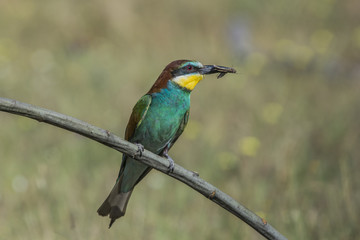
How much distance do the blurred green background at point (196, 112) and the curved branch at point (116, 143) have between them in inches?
37.0

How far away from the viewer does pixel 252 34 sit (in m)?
7.62

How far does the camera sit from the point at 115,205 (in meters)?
1.97


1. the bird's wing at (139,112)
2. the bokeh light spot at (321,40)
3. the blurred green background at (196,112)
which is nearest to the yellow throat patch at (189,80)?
the bird's wing at (139,112)

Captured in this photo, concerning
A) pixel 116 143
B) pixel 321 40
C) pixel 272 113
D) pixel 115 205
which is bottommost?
pixel 115 205

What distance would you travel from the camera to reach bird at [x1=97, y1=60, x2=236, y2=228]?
1.93 m

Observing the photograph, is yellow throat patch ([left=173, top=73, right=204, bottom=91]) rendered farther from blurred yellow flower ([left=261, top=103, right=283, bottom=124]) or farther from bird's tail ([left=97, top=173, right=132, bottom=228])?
blurred yellow flower ([left=261, top=103, right=283, bottom=124])

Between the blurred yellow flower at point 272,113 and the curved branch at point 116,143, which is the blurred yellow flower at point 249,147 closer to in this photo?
the blurred yellow flower at point 272,113

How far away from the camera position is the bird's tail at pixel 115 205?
74.7 inches

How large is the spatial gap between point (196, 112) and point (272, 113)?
75 centimetres

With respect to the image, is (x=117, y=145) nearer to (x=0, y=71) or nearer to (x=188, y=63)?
(x=188, y=63)

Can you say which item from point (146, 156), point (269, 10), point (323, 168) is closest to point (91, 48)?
point (269, 10)

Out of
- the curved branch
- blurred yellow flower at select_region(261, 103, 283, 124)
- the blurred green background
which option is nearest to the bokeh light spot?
the blurred green background

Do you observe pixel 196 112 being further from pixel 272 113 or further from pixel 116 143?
pixel 116 143

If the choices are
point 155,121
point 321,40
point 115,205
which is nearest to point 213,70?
point 155,121
